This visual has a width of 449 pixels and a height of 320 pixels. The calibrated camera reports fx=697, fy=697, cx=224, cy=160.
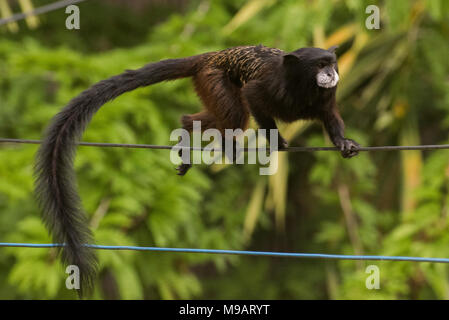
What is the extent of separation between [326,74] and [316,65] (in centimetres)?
8

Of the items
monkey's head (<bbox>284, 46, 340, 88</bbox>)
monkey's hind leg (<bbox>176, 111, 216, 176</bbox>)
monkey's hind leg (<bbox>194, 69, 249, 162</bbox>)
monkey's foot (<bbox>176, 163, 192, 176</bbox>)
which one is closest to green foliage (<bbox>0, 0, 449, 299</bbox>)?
monkey's hind leg (<bbox>176, 111, 216, 176</bbox>)

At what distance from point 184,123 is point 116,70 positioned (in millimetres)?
2190

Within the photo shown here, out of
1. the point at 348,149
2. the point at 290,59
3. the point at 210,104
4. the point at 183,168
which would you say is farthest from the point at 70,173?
the point at 348,149

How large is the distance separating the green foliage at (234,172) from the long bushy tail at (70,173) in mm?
1909

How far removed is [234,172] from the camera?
7.42 meters

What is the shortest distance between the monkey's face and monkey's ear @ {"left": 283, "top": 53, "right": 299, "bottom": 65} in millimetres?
112

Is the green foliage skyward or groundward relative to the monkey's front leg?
skyward

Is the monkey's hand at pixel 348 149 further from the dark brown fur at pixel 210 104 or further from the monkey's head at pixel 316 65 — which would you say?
the monkey's head at pixel 316 65

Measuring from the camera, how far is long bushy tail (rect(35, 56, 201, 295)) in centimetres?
288

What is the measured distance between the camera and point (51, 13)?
26.5 feet

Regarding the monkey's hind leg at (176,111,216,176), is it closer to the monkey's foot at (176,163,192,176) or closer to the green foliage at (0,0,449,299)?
the monkey's foot at (176,163,192,176)

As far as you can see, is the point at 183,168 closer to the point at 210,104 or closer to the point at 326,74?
the point at 210,104

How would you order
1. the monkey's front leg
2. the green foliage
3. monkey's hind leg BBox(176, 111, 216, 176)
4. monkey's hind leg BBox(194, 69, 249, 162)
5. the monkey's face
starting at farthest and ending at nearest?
the green foliage < monkey's hind leg BBox(176, 111, 216, 176) < monkey's hind leg BBox(194, 69, 249, 162) < the monkey's front leg < the monkey's face

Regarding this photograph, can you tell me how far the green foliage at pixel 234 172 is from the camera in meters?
5.41
